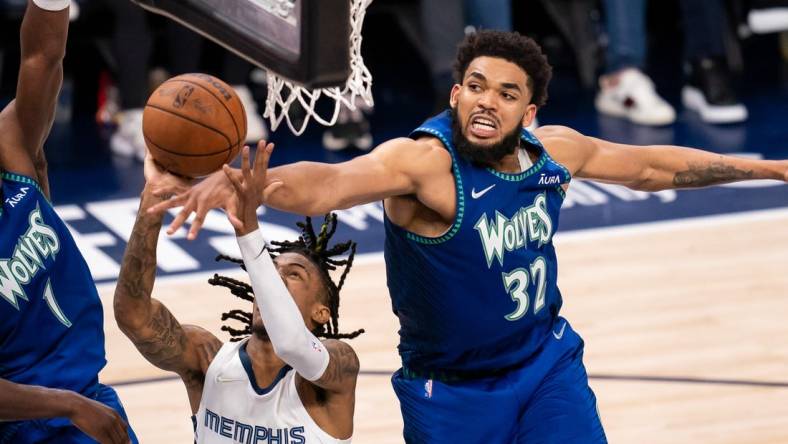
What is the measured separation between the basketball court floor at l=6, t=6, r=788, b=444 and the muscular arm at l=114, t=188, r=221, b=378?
1.53m

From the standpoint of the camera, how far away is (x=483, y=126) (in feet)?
15.2

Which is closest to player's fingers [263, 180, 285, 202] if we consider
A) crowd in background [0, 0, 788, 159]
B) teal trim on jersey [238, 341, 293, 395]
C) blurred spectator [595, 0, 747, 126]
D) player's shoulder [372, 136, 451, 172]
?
player's shoulder [372, 136, 451, 172]

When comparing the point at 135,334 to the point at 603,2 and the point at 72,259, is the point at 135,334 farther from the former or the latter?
the point at 603,2

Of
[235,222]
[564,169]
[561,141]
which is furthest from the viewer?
[561,141]

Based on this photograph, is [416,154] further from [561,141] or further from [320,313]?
[561,141]

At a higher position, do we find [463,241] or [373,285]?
[463,241]

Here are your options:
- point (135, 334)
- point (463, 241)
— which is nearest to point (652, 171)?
point (463, 241)

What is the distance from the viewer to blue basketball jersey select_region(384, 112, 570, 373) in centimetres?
464

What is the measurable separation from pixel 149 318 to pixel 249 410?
429mm

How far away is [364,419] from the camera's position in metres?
6.22

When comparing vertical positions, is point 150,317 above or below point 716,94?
above

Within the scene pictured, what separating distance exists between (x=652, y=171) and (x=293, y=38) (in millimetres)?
2035

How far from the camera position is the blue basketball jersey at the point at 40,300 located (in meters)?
4.43

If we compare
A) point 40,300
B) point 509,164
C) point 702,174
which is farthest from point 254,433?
point 702,174
